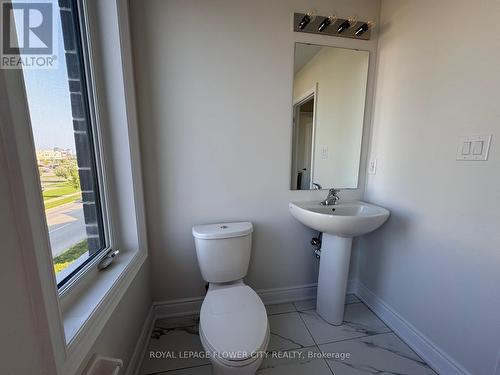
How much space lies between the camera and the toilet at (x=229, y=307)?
2.88 feet

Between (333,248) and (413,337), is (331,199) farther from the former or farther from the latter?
(413,337)

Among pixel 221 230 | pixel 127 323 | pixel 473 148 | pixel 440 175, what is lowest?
pixel 127 323

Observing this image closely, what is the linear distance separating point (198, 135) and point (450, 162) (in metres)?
1.41

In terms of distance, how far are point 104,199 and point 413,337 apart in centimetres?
198

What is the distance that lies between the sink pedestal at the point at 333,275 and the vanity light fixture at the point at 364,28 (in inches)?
54.5

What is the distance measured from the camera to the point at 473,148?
1.01m

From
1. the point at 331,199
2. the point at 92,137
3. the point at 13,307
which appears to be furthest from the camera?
the point at 331,199

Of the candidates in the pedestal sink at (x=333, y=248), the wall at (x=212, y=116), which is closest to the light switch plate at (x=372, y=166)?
the pedestal sink at (x=333, y=248)

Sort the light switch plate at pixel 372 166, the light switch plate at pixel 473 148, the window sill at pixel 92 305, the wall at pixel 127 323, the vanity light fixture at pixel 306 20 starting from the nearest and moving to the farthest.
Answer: the window sill at pixel 92 305 → the wall at pixel 127 323 → the light switch plate at pixel 473 148 → the vanity light fixture at pixel 306 20 → the light switch plate at pixel 372 166

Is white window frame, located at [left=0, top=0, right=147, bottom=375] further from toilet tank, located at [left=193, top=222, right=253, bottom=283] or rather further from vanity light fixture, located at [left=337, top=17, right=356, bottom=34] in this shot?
vanity light fixture, located at [left=337, top=17, right=356, bottom=34]

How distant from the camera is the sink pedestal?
1445 mm

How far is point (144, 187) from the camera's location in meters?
1.40

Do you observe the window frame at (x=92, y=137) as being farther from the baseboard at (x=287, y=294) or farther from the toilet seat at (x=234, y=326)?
the baseboard at (x=287, y=294)

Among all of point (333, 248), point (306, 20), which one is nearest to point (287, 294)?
point (333, 248)
